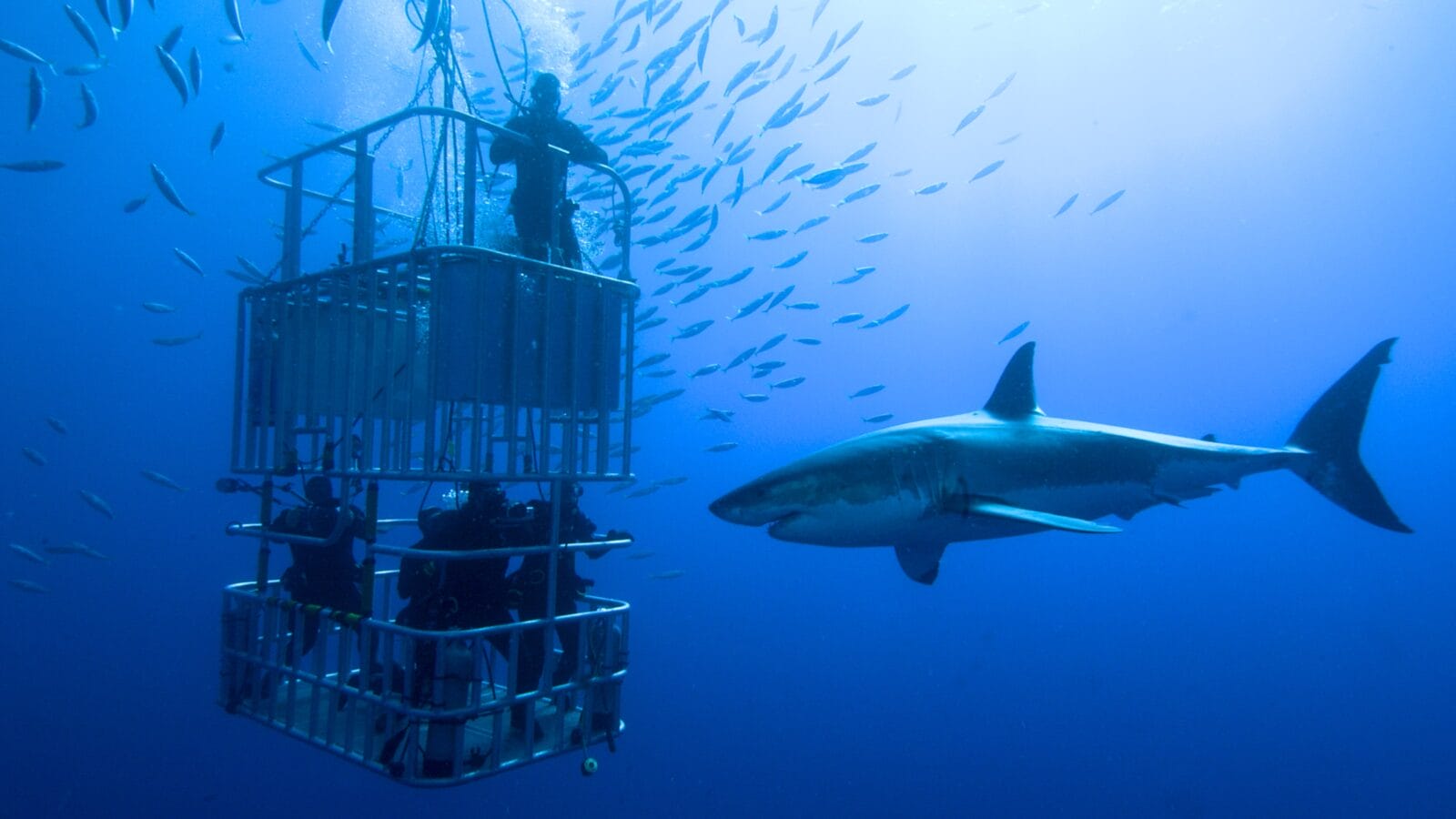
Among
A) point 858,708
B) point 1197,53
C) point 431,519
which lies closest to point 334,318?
point 431,519

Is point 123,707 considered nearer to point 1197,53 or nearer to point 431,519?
point 431,519

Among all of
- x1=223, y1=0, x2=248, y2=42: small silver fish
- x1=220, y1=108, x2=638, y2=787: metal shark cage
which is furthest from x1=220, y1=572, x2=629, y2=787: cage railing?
x1=223, y1=0, x2=248, y2=42: small silver fish

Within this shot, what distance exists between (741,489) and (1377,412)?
143622 millimetres

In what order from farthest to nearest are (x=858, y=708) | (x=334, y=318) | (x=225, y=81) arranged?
1. (x=225, y=81)
2. (x=858, y=708)
3. (x=334, y=318)

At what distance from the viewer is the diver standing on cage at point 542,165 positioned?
554cm

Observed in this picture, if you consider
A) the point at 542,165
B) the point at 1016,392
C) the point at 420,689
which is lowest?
the point at 420,689

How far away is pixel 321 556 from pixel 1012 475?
5025mm

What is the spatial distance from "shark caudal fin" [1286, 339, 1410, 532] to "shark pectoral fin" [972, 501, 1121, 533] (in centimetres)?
313

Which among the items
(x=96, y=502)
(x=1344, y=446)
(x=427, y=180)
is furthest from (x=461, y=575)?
(x=96, y=502)

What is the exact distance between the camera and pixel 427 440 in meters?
3.97

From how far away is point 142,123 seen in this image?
57562mm

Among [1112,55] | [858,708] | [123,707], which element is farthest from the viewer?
[1112,55]

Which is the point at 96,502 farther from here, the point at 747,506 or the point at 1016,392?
the point at 1016,392

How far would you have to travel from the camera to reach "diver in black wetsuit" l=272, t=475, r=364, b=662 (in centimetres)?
534
